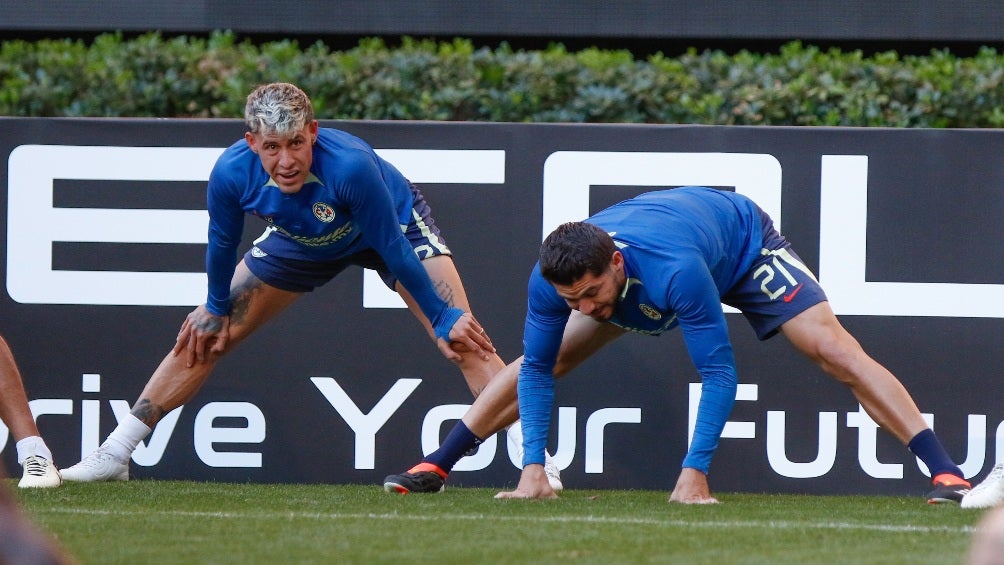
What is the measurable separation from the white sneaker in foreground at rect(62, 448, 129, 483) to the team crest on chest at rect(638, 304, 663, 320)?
2.47 m

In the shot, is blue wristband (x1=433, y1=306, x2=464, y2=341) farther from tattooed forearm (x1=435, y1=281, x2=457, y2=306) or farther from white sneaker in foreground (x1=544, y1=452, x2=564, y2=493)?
white sneaker in foreground (x1=544, y1=452, x2=564, y2=493)

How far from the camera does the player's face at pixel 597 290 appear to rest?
14.8 ft

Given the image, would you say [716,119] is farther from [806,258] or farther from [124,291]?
[124,291]

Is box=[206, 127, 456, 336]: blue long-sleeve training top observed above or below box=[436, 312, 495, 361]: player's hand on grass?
above

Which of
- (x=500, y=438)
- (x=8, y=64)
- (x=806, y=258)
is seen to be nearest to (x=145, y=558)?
(x=500, y=438)

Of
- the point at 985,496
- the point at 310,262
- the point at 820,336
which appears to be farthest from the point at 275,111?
the point at 985,496

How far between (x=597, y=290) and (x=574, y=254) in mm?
175

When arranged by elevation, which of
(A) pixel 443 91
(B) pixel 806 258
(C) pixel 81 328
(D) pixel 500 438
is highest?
(A) pixel 443 91

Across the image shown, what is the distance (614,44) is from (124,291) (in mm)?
4005

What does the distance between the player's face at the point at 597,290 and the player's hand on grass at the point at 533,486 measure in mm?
717

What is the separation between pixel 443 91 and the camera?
7.72 meters

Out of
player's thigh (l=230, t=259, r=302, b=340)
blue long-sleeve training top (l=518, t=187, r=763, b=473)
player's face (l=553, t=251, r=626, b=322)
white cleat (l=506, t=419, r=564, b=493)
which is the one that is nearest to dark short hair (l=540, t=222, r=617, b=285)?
player's face (l=553, t=251, r=626, b=322)

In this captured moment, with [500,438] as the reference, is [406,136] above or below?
above

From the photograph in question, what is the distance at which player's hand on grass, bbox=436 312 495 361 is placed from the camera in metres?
5.31
